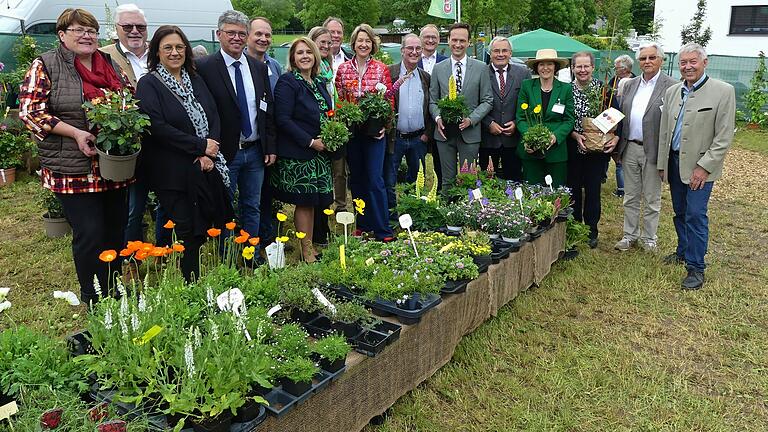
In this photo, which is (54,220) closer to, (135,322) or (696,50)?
(135,322)

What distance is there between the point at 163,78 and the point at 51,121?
70 cm

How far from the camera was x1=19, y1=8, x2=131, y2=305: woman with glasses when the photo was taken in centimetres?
346

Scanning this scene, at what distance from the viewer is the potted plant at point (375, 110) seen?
15.9 ft

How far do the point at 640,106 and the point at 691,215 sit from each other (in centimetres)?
118

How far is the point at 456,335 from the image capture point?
141 inches

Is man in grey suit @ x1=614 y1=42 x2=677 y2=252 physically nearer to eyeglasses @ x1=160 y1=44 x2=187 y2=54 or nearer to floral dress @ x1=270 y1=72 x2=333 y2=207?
floral dress @ x1=270 y1=72 x2=333 y2=207

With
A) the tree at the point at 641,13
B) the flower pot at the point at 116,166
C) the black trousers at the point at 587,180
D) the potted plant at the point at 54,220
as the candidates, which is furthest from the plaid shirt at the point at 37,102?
the tree at the point at 641,13

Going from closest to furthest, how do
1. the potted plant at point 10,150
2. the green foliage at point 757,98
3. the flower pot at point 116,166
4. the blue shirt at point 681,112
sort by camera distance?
the flower pot at point 116,166 → the blue shirt at point 681,112 → the potted plant at point 10,150 → the green foliage at point 757,98

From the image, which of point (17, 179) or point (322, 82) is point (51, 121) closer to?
point (322, 82)

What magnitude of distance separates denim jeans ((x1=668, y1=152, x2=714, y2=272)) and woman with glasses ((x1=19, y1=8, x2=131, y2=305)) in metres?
4.27

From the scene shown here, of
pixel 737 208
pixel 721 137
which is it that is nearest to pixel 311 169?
pixel 721 137

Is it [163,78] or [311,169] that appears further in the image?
→ [311,169]

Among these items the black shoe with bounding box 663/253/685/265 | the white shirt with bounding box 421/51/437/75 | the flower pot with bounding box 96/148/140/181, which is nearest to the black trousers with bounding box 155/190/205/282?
the flower pot with bounding box 96/148/140/181

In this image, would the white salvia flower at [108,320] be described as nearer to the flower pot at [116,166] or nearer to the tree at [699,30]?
the flower pot at [116,166]
